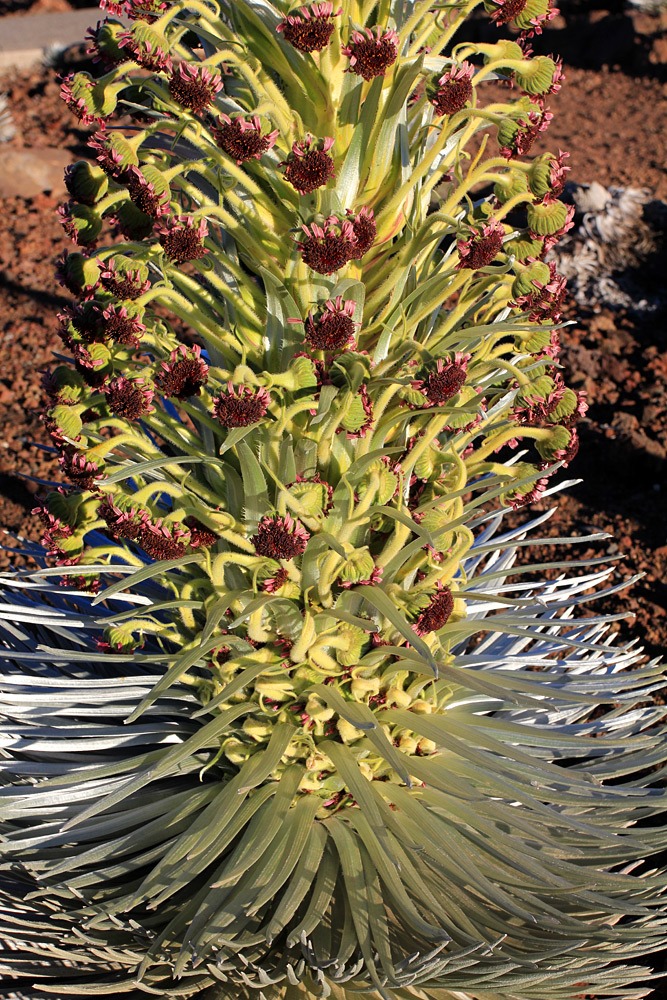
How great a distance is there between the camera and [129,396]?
3.82 feet

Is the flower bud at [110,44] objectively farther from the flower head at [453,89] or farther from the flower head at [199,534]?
the flower head at [199,534]

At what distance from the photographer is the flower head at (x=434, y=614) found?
4.21 ft

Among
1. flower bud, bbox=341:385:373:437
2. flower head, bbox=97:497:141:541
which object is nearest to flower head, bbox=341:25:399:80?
flower bud, bbox=341:385:373:437

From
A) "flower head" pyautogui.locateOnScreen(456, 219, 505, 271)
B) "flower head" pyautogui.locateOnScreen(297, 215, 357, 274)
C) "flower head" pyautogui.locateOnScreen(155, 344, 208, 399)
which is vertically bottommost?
"flower head" pyautogui.locateOnScreen(155, 344, 208, 399)

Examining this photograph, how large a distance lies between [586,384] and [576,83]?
334 centimetres

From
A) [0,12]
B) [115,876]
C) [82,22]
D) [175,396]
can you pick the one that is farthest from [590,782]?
[0,12]

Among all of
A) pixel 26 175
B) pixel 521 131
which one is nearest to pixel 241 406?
pixel 521 131

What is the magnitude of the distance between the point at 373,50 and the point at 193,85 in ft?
0.59

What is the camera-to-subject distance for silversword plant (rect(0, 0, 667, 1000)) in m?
1.15

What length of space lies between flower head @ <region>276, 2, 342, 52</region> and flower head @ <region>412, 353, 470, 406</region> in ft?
1.12

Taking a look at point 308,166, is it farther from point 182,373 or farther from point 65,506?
point 65,506

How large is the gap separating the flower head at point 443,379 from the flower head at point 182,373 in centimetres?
24

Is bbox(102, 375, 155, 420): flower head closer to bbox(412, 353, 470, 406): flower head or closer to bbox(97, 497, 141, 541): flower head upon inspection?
bbox(97, 497, 141, 541): flower head

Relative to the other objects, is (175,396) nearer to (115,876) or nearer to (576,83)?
(115,876)
